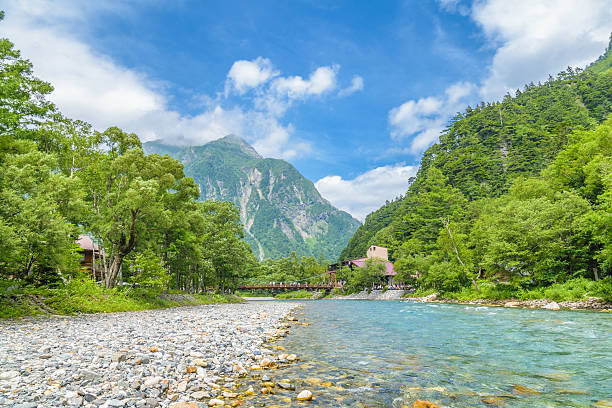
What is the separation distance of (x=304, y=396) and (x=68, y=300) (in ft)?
53.1

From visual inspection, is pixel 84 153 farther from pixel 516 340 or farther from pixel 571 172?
pixel 571 172

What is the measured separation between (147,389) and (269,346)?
4898 mm

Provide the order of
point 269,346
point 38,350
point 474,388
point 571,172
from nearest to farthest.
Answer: point 474,388 → point 38,350 → point 269,346 → point 571,172

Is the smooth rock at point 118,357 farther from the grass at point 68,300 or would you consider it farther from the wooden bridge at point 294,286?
the wooden bridge at point 294,286

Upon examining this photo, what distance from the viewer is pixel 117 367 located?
5.77 m

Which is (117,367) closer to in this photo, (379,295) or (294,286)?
(379,295)

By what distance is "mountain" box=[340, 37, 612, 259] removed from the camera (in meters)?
74.4

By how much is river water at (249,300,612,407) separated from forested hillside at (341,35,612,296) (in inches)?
647

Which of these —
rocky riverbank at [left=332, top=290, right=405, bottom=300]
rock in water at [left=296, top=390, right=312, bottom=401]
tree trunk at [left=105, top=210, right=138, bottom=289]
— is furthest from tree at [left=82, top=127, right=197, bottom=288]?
rocky riverbank at [left=332, top=290, right=405, bottom=300]

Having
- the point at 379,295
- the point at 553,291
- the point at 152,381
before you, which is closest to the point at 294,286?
the point at 379,295

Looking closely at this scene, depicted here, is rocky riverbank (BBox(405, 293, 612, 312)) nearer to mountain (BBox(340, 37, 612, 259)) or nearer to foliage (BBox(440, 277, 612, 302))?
foliage (BBox(440, 277, 612, 302))

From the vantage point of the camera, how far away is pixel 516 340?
10.2 metres

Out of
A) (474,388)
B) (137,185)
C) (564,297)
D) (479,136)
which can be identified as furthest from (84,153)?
(479,136)

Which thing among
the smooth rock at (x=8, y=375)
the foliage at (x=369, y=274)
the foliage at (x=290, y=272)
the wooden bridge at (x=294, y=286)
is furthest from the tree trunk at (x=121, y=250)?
the foliage at (x=290, y=272)
